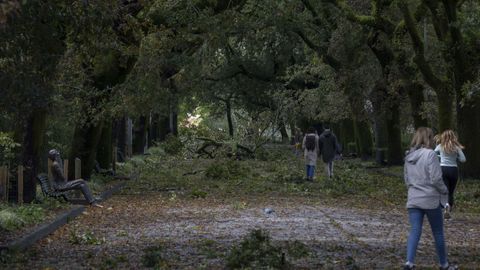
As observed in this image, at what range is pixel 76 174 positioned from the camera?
2200 cm

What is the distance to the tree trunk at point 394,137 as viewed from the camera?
3616 cm

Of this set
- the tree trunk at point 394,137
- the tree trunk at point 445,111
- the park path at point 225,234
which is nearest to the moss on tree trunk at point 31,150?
the park path at point 225,234

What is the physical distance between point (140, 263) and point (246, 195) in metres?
12.3

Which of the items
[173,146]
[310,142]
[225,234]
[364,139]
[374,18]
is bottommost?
[225,234]

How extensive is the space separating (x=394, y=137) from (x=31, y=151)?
72.4ft

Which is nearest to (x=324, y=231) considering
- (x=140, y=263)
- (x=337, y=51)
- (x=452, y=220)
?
(x=452, y=220)

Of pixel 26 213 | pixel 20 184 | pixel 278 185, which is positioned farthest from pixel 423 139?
pixel 278 185

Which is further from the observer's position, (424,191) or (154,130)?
(154,130)

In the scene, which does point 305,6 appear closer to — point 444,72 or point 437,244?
point 444,72

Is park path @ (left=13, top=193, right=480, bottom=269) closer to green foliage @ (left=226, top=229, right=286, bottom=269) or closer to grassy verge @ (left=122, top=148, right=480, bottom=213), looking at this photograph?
green foliage @ (left=226, top=229, right=286, bottom=269)

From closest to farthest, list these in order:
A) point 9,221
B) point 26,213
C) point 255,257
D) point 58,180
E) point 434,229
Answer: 1. point 434,229
2. point 255,257
3. point 9,221
4. point 26,213
5. point 58,180

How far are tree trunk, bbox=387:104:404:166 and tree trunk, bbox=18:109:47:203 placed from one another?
21302mm

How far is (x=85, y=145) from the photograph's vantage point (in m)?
24.3

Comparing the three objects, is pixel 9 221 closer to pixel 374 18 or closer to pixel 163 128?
pixel 374 18
